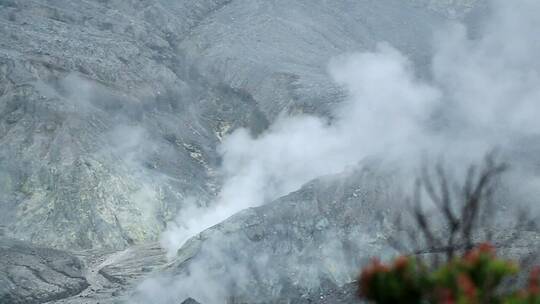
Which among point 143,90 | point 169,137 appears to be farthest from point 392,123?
point 143,90

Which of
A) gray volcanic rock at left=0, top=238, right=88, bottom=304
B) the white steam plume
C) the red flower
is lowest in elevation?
the red flower

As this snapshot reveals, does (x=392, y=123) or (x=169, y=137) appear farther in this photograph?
(x=169, y=137)

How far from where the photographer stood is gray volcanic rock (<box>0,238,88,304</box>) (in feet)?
73.3

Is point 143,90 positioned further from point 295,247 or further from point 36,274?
point 295,247

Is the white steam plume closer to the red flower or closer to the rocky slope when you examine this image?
the rocky slope

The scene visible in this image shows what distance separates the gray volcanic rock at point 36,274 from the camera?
22328mm

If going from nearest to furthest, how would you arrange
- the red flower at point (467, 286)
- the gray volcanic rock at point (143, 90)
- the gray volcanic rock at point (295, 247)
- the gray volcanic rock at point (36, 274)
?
the red flower at point (467, 286), the gray volcanic rock at point (295, 247), the gray volcanic rock at point (36, 274), the gray volcanic rock at point (143, 90)

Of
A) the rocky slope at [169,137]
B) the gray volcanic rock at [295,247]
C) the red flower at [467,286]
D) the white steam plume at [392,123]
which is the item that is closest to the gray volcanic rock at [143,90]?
the rocky slope at [169,137]

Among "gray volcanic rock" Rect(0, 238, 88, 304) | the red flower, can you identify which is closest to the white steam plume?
"gray volcanic rock" Rect(0, 238, 88, 304)

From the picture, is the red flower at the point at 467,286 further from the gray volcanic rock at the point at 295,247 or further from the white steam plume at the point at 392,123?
the white steam plume at the point at 392,123

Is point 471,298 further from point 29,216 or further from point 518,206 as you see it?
point 29,216

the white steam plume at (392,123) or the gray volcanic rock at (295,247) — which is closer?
the gray volcanic rock at (295,247)

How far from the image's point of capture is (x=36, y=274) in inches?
931

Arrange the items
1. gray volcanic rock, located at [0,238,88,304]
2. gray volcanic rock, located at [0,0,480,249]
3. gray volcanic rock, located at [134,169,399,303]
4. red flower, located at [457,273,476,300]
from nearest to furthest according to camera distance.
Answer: red flower, located at [457,273,476,300]
gray volcanic rock, located at [134,169,399,303]
gray volcanic rock, located at [0,238,88,304]
gray volcanic rock, located at [0,0,480,249]
